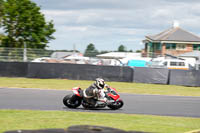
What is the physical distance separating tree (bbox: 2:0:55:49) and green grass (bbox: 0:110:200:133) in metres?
30.9

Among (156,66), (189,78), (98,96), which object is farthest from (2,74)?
(98,96)

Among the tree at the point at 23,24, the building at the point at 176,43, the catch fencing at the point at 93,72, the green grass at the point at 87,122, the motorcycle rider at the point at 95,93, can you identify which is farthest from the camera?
the building at the point at 176,43

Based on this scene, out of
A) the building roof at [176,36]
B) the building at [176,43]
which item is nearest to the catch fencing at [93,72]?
the building at [176,43]

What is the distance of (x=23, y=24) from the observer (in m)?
41.4

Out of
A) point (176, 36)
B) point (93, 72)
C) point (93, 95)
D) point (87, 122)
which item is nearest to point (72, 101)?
point (93, 95)

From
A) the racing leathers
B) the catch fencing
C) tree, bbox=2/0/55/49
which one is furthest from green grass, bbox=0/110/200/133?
tree, bbox=2/0/55/49

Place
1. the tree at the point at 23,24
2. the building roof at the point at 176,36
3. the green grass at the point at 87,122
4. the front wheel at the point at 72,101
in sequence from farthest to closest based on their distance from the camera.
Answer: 1. the building roof at the point at 176,36
2. the tree at the point at 23,24
3. the front wheel at the point at 72,101
4. the green grass at the point at 87,122

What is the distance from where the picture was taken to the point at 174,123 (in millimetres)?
9508

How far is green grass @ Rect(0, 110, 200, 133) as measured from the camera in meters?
8.24

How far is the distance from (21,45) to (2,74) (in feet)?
53.8

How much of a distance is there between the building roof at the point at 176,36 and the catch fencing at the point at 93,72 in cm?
3190

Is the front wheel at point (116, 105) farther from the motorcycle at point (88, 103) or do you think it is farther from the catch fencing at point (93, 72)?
the catch fencing at point (93, 72)

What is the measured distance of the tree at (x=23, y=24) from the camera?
41094mm

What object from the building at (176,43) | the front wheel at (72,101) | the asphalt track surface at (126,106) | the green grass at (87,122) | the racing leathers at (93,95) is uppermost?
the building at (176,43)
